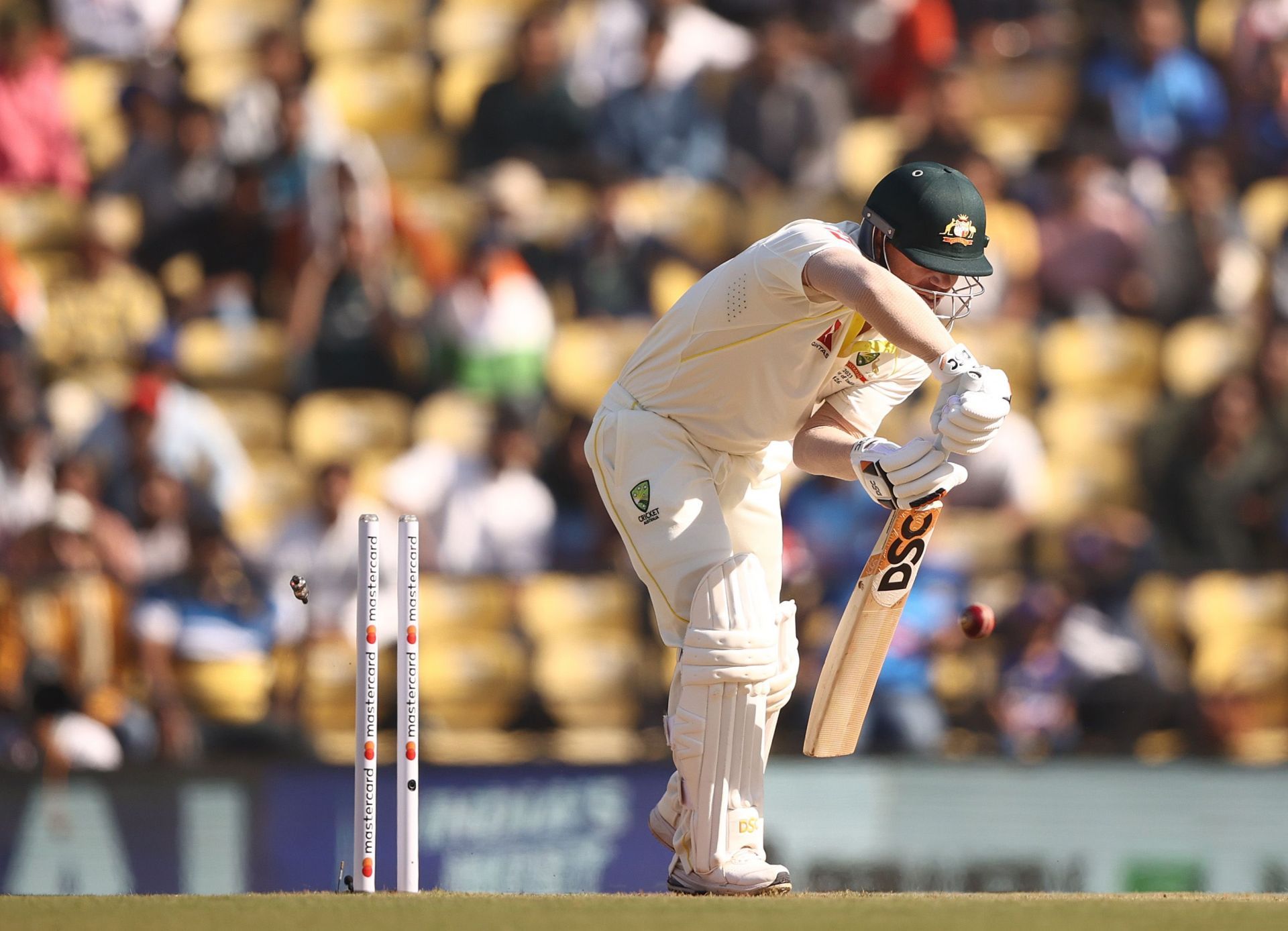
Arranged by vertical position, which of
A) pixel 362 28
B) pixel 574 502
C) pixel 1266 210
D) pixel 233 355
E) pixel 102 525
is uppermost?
pixel 362 28

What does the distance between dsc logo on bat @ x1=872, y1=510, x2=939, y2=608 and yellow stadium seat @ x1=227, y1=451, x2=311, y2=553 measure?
3886mm

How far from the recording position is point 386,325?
841 cm

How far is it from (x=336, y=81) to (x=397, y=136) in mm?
512

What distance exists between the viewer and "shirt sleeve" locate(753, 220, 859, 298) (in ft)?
14.1

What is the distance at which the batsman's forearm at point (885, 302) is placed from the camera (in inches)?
163

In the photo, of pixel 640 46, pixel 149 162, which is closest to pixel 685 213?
pixel 640 46

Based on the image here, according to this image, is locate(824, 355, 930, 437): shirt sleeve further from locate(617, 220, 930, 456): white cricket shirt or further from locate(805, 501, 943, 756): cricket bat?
locate(805, 501, 943, 756): cricket bat

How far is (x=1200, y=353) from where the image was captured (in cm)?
833

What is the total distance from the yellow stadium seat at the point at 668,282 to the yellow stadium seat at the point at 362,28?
7.45 feet

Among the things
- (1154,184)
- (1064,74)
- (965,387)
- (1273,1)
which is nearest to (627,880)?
(965,387)

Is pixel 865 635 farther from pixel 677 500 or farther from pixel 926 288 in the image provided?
pixel 926 288

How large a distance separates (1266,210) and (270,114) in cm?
496

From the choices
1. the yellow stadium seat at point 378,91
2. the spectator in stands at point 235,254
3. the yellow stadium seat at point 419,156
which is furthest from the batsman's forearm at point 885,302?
the yellow stadium seat at point 378,91

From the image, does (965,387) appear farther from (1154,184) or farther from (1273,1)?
(1273,1)
